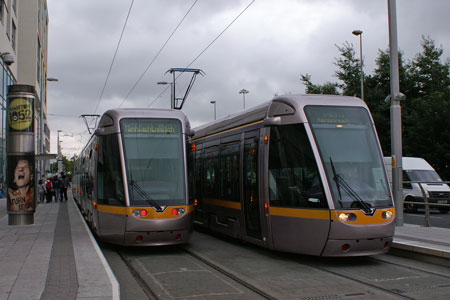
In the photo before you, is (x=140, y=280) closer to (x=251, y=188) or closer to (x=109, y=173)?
(x=109, y=173)

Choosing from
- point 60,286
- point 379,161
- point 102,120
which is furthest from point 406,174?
point 60,286

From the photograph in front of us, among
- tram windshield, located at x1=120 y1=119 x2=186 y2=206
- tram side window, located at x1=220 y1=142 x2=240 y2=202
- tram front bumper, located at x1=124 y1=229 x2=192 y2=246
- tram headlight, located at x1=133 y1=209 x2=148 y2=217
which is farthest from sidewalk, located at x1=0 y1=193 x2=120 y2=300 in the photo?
tram side window, located at x1=220 y1=142 x2=240 y2=202

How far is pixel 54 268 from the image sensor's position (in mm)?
8117

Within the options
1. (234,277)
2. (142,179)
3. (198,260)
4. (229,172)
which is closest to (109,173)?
(142,179)

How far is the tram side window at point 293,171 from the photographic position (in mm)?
8641

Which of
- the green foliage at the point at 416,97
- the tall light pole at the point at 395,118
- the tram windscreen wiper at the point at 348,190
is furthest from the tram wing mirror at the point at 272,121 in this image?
the green foliage at the point at 416,97

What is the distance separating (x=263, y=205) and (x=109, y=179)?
10.7 ft

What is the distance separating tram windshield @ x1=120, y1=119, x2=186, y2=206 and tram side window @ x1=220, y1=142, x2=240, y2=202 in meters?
1.36

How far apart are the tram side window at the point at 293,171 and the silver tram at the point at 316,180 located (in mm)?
17

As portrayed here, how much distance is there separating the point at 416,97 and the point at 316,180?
35256 mm

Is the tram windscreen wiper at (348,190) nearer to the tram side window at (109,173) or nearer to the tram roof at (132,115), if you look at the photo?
the tram roof at (132,115)

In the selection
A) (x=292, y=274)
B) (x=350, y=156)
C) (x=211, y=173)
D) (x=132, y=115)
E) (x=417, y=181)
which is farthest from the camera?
(x=417, y=181)

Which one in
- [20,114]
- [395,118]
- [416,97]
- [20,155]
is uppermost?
[416,97]

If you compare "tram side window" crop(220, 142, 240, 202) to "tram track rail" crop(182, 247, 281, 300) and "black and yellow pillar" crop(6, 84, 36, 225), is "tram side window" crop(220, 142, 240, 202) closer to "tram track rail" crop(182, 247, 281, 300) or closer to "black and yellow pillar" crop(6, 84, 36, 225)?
"tram track rail" crop(182, 247, 281, 300)
